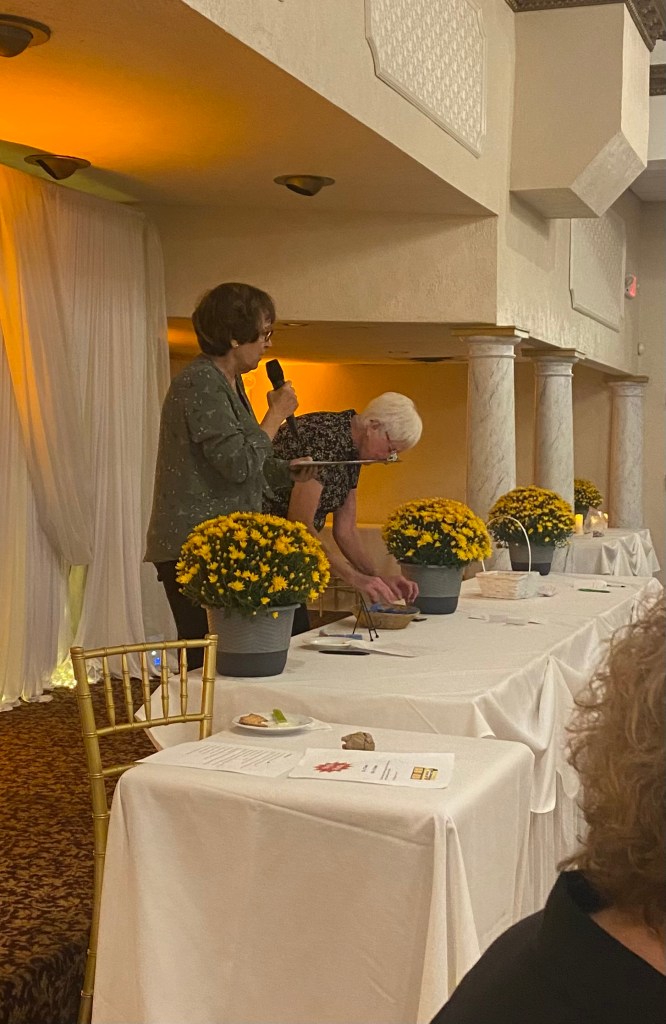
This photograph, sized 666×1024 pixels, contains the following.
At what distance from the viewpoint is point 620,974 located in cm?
107

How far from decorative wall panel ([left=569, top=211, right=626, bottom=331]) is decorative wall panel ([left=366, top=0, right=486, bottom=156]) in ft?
9.86

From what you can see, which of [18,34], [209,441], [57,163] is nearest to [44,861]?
[209,441]

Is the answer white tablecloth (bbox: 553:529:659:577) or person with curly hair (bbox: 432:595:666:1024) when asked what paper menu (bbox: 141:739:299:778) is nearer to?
person with curly hair (bbox: 432:595:666:1024)

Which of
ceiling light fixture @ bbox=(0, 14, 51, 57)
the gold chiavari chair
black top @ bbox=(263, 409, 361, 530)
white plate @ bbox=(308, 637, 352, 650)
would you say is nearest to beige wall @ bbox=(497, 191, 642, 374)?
black top @ bbox=(263, 409, 361, 530)

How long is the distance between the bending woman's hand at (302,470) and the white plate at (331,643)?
0.60 meters

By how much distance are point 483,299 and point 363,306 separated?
724mm

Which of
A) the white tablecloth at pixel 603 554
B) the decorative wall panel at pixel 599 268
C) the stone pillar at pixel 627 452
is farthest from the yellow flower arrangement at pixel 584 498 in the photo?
the stone pillar at pixel 627 452

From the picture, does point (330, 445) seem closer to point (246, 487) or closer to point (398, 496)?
point (246, 487)

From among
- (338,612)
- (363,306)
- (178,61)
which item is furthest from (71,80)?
(338,612)

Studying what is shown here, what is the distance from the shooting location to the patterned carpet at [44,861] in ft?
10.3

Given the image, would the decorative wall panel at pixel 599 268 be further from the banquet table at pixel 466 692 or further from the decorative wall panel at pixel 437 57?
the banquet table at pixel 466 692

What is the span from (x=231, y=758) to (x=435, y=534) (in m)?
2.06

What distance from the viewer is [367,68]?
18.3 feet

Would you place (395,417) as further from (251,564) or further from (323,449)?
(251,564)
